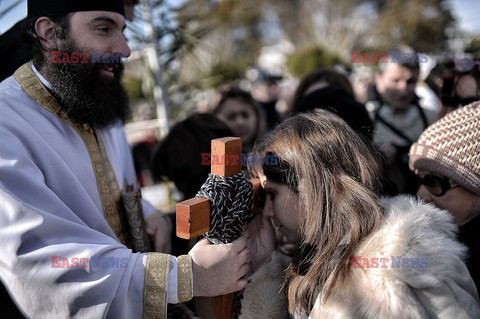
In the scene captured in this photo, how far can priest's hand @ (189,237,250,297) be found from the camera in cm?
131

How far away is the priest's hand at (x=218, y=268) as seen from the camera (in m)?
Answer: 1.31

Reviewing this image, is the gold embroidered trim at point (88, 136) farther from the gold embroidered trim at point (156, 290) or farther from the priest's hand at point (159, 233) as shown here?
the gold embroidered trim at point (156, 290)

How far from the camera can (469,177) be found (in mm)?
1510

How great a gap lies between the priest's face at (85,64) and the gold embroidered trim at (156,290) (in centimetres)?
82

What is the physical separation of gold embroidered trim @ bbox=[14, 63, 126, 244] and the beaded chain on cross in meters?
0.66

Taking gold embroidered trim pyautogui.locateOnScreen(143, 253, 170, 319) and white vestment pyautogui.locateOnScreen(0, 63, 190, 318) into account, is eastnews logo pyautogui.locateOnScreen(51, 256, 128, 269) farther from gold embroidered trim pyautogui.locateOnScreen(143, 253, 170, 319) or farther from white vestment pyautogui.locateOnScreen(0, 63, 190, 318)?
gold embroidered trim pyautogui.locateOnScreen(143, 253, 170, 319)

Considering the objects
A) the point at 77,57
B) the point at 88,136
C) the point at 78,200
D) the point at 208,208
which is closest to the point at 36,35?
the point at 77,57

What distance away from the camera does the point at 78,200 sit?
157 centimetres

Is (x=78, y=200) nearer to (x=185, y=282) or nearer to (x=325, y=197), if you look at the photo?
(x=185, y=282)

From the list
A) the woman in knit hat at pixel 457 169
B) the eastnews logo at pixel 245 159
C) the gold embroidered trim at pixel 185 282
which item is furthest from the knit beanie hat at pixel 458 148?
the gold embroidered trim at pixel 185 282

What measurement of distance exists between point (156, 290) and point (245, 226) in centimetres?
38

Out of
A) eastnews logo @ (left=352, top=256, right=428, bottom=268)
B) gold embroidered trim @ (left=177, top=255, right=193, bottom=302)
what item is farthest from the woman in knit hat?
gold embroidered trim @ (left=177, top=255, right=193, bottom=302)

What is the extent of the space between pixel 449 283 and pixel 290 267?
51 centimetres

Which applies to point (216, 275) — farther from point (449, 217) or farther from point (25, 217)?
Result: point (449, 217)
